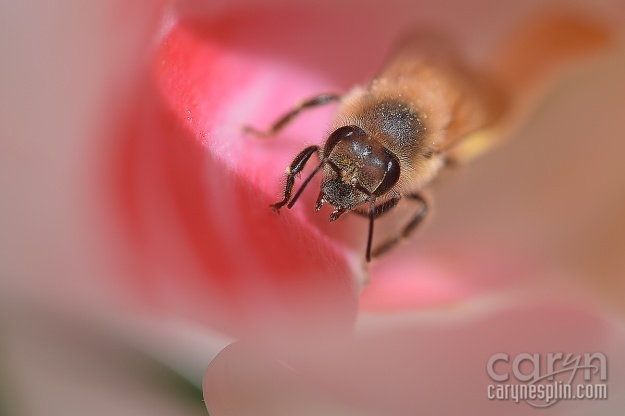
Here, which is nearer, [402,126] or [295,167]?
[295,167]

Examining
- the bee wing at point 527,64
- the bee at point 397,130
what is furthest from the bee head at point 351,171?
the bee wing at point 527,64

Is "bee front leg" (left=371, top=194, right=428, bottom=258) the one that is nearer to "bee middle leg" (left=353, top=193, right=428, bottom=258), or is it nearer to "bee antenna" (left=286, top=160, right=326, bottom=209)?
"bee middle leg" (left=353, top=193, right=428, bottom=258)

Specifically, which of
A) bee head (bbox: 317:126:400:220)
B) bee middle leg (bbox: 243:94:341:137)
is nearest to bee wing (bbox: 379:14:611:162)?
bee middle leg (bbox: 243:94:341:137)

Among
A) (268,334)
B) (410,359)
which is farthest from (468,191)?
(268,334)

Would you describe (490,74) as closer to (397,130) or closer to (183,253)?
(397,130)

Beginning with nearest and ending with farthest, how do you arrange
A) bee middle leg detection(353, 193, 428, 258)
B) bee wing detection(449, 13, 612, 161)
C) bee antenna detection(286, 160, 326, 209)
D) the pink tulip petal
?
the pink tulip petal → bee antenna detection(286, 160, 326, 209) → bee middle leg detection(353, 193, 428, 258) → bee wing detection(449, 13, 612, 161)

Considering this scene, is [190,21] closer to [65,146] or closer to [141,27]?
[141,27]

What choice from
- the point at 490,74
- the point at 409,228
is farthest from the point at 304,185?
the point at 490,74
